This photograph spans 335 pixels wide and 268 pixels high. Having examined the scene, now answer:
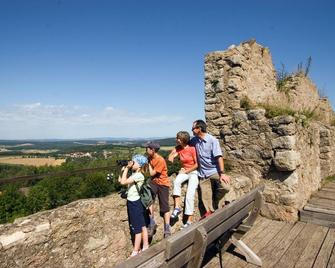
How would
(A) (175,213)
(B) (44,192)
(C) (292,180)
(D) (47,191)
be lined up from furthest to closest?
(C) (292,180) < (D) (47,191) < (B) (44,192) < (A) (175,213)

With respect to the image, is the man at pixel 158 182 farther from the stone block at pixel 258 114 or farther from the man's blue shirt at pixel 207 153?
the stone block at pixel 258 114

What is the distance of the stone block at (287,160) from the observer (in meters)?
5.78

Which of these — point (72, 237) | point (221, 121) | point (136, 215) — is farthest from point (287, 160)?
point (72, 237)

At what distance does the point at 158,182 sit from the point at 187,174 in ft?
2.14

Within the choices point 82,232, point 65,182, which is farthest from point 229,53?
point 82,232

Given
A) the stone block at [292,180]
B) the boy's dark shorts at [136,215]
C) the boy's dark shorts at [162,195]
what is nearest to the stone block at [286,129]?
the stone block at [292,180]

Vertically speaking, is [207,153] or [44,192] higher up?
[207,153]

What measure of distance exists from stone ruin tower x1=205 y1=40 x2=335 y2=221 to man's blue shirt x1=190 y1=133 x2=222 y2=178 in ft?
6.03

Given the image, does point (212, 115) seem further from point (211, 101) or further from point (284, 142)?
point (284, 142)

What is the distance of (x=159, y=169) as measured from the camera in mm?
4266

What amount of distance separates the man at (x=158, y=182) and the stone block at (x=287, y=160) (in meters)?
2.77

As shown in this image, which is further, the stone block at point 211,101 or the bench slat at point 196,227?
the stone block at point 211,101

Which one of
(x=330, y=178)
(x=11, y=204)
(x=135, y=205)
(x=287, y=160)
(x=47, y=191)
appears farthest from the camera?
(x=330, y=178)

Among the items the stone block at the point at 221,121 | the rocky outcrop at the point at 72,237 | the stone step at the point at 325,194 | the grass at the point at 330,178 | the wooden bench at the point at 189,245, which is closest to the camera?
the wooden bench at the point at 189,245
